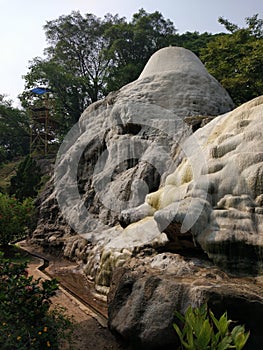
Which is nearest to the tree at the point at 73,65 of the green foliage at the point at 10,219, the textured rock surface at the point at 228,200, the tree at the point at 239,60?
the tree at the point at 239,60

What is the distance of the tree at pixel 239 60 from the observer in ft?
41.0

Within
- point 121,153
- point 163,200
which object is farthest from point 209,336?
point 121,153

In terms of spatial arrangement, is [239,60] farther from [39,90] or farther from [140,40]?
[39,90]

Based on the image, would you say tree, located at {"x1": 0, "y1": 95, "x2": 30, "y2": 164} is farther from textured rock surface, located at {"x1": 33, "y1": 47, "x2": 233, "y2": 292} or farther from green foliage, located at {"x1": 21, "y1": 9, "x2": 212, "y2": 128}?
textured rock surface, located at {"x1": 33, "y1": 47, "x2": 233, "y2": 292}

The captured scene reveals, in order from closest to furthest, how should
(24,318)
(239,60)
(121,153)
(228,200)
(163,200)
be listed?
(24,318)
(228,200)
(163,200)
(121,153)
(239,60)

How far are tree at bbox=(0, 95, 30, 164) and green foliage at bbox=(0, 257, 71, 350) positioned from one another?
26.4 meters

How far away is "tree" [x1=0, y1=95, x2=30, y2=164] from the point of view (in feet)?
96.8

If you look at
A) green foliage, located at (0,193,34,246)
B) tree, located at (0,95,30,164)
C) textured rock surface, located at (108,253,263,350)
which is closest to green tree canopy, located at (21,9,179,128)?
tree, located at (0,95,30,164)

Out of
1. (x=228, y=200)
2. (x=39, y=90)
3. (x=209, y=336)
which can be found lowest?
(x=209, y=336)

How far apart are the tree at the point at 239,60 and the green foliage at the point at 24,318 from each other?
11151 millimetres

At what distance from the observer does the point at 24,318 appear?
339cm

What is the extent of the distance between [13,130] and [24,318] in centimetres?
2839

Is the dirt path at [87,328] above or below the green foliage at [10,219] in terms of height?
below

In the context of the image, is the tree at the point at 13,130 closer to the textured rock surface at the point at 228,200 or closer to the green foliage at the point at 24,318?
the textured rock surface at the point at 228,200
